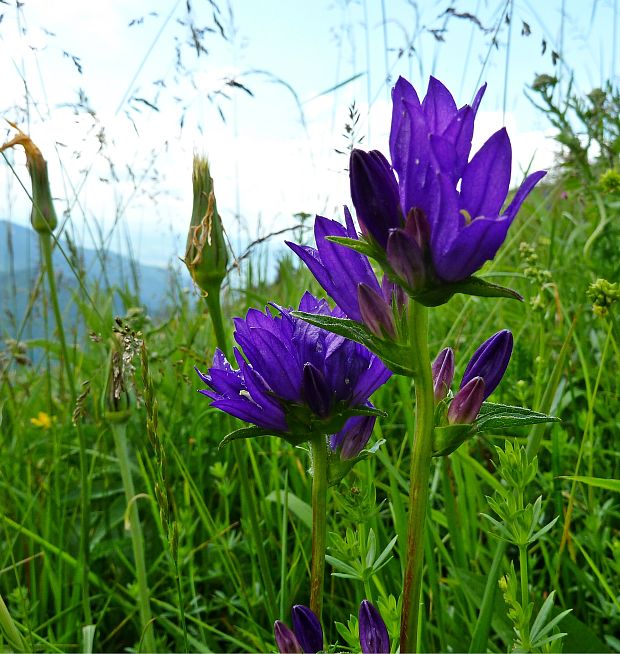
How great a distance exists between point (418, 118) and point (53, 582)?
1.34 metres

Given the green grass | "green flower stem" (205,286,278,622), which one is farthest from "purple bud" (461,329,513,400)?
"green flower stem" (205,286,278,622)

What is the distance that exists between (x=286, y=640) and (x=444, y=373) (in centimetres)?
34

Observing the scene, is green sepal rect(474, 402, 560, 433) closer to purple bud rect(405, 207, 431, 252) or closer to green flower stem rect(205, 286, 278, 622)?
purple bud rect(405, 207, 431, 252)

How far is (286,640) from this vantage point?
715 millimetres

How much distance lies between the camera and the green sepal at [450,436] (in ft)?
2.11

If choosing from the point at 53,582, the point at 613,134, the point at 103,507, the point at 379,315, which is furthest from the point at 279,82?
the point at 379,315

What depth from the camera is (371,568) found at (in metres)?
0.85

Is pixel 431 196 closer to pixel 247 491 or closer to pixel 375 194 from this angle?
pixel 375 194

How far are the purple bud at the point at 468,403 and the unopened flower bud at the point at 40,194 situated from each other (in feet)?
3.81

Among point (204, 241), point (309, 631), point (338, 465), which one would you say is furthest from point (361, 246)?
point (204, 241)

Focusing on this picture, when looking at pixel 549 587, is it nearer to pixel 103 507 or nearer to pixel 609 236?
pixel 103 507

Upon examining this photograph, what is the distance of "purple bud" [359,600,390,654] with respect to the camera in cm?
67

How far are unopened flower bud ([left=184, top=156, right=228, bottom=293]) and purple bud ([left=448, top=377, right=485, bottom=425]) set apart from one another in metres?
0.59

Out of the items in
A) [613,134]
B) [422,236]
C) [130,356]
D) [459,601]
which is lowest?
[459,601]
